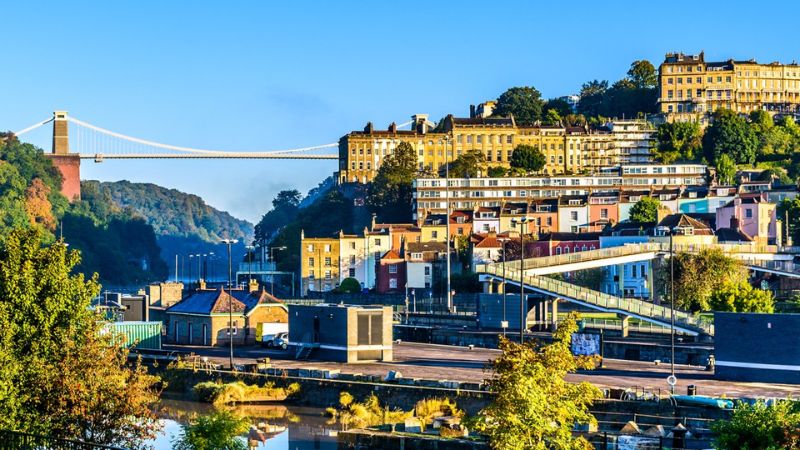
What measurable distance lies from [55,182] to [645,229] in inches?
3998

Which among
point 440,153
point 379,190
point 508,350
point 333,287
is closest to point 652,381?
point 508,350

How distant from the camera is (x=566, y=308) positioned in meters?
84.6

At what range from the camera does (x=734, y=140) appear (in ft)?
452

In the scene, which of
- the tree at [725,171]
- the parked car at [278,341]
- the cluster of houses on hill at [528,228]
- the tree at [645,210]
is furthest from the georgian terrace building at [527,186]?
the parked car at [278,341]

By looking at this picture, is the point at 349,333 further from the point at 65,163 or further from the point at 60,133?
the point at 60,133

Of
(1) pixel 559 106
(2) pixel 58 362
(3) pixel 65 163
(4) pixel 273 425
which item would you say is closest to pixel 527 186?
(1) pixel 559 106

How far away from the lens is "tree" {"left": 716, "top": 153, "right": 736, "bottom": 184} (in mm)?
131625

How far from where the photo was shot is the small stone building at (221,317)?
2564 inches

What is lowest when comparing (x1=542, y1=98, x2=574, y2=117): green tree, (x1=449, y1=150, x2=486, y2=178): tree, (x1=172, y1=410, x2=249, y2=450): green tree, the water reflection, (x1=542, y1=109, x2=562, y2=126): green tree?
the water reflection

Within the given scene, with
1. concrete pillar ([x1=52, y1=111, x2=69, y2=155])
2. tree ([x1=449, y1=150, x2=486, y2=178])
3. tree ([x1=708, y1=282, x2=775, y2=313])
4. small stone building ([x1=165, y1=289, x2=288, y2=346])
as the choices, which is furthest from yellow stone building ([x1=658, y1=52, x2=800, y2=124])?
small stone building ([x1=165, y1=289, x2=288, y2=346])

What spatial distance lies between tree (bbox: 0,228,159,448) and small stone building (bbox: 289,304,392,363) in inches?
956

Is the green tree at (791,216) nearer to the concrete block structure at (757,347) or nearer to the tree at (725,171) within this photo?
the tree at (725,171)

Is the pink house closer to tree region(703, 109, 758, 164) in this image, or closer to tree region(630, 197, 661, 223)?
tree region(630, 197, 661, 223)

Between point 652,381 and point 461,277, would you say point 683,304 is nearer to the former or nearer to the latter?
point 461,277
